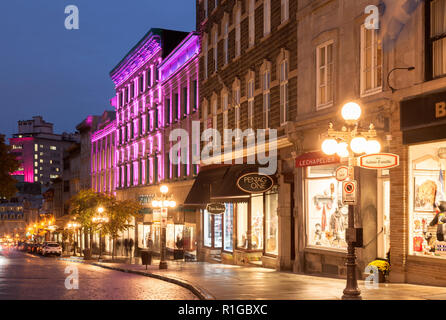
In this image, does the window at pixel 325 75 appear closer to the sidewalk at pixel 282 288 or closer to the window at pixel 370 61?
the window at pixel 370 61

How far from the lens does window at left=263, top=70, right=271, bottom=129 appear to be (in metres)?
27.6

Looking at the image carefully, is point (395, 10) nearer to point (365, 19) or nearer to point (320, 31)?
point (365, 19)

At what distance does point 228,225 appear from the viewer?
32.8 metres

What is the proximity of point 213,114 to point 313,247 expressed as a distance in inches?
540

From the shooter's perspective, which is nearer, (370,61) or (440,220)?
(440,220)

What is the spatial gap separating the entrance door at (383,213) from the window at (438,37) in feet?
12.5

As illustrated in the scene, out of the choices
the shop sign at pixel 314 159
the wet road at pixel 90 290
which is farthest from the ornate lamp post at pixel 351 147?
the shop sign at pixel 314 159

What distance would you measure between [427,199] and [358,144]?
412 cm

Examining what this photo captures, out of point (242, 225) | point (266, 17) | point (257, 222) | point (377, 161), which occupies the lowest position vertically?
point (242, 225)

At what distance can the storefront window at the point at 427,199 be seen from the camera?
1677 centimetres

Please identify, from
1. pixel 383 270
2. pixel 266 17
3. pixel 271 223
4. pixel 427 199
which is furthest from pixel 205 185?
pixel 427 199

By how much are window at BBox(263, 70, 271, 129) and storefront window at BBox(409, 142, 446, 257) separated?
35.5 feet

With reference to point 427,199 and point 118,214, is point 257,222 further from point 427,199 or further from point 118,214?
point 118,214
